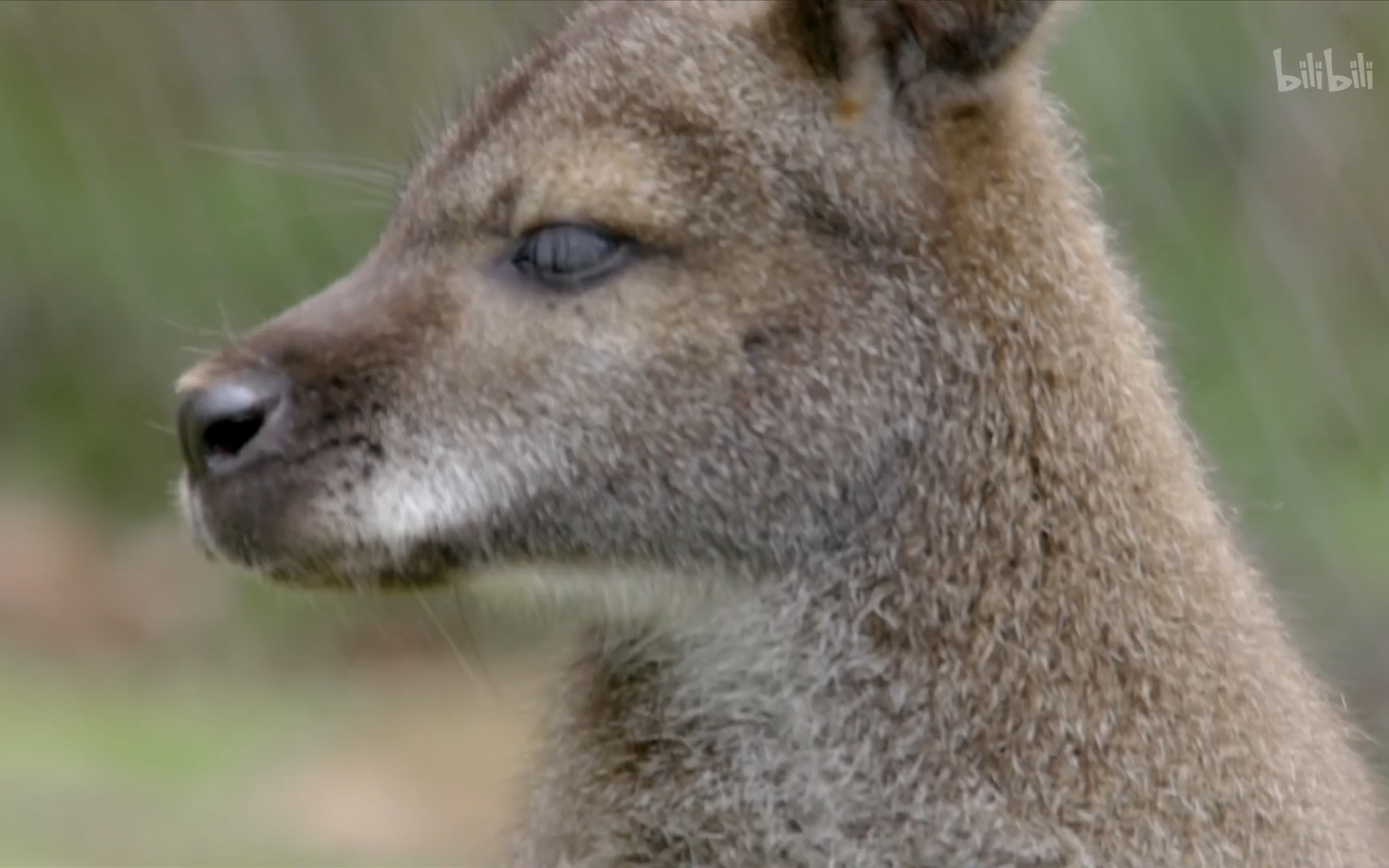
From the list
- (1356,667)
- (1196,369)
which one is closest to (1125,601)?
(1356,667)

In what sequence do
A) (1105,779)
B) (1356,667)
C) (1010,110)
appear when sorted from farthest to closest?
1. (1356,667)
2. (1010,110)
3. (1105,779)

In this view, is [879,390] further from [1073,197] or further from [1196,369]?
[1196,369]

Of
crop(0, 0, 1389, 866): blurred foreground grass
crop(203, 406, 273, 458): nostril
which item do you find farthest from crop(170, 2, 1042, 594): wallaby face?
crop(0, 0, 1389, 866): blurred foreground grass

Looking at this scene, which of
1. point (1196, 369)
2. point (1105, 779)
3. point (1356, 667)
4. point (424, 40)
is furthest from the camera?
point (424, 40)

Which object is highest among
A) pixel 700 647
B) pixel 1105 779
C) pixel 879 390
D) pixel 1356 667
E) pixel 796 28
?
pixel 796 28

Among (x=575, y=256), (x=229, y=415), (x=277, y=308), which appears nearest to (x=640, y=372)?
(x=575, y=256)

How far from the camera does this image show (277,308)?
1031 cm

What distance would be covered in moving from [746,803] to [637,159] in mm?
1045

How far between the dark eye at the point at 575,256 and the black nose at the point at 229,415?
0.46 metres

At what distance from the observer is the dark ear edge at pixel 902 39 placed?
3.76 meters

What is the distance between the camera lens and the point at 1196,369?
8.53 meters

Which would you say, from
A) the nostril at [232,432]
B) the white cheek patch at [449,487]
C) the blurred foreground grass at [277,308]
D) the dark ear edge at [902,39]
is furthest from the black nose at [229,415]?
the blurred foreground grass at [277,308]

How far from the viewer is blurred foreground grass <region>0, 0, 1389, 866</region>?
26.3ft

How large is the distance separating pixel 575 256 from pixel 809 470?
1.65 feet
